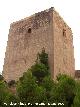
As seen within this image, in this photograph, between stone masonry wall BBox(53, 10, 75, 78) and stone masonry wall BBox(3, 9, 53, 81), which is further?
stone masonry wall BBox(3, 9, 53, 81)

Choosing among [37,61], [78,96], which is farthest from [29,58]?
[78,96]

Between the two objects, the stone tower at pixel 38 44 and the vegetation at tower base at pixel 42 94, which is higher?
the stone tower at pixel 38 44

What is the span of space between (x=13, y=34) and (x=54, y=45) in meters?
5.04

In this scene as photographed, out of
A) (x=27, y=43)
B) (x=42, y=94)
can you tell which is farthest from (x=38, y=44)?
(x=42, y=94)

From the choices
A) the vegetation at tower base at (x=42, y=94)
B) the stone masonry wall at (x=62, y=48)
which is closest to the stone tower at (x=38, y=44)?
the stone masonry wall at (x=62, y=48)

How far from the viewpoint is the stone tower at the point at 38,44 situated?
72.5 feet

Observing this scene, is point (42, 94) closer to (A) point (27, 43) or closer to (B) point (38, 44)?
(B) point (38, 44)

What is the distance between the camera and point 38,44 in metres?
22.6

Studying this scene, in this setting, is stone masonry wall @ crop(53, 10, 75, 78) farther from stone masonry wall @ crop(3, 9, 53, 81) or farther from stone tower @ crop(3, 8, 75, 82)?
stone masonry wall @ crop(3, 9, 53, 81)

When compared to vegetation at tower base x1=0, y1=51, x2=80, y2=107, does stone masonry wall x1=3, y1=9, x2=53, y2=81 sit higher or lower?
higher

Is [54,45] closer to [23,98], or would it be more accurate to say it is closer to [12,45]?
[12,45]

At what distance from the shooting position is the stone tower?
22.1m

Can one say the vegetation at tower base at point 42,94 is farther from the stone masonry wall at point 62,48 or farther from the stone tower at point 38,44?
the stone masonry wall at point 62,48

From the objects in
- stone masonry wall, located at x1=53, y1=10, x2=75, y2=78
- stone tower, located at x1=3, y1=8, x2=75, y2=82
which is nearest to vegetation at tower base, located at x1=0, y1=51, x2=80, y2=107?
stone tower, located at x1=3, y1=8, x2=75, y2=82
